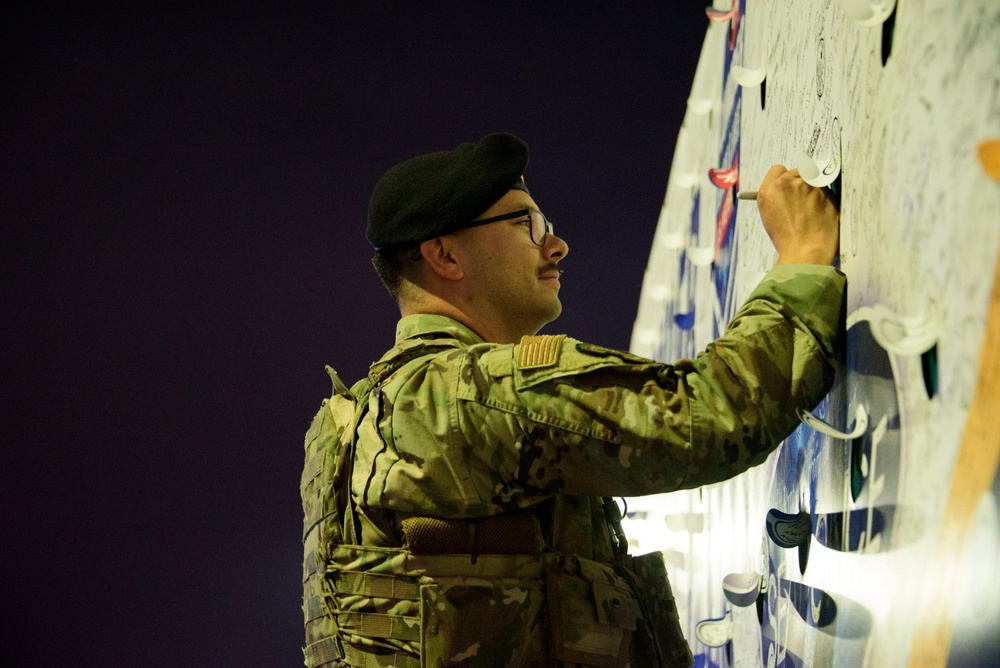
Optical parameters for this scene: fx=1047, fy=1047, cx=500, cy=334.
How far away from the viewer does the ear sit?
1788mm

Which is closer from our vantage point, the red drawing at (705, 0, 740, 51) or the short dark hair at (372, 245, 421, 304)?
the short dark hair at (372, 245, 421, 304)

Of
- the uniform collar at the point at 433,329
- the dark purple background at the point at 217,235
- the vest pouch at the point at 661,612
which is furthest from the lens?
the dark purple background at the point at 217,235

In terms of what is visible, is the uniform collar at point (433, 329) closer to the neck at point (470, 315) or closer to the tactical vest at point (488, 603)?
the neck at point (470, 315)

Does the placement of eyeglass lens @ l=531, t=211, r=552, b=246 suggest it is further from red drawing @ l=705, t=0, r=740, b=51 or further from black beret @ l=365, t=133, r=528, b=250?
red drawing @ l=705, t=0, r=740, b=51

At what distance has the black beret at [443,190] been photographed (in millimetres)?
1784

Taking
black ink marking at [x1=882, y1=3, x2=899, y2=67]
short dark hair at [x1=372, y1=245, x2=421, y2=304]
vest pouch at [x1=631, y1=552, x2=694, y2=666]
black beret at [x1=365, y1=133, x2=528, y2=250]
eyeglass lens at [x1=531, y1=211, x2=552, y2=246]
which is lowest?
vest pouch at [x1=631, y1=552, x2=694, y2=666]

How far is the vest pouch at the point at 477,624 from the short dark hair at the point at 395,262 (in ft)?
2.11

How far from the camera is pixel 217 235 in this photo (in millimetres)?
4539

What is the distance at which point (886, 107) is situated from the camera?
1.14 meters

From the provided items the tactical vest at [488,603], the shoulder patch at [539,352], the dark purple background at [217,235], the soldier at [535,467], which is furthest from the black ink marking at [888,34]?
the dark purple background at [217,235]

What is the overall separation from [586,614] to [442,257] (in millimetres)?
693

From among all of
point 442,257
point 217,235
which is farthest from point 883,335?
point 217,235

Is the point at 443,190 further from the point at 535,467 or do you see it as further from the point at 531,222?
the point at 535,467

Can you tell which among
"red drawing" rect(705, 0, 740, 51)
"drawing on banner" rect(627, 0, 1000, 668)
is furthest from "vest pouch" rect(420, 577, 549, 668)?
"red drawing" rect(705, 0, 740, 51)
